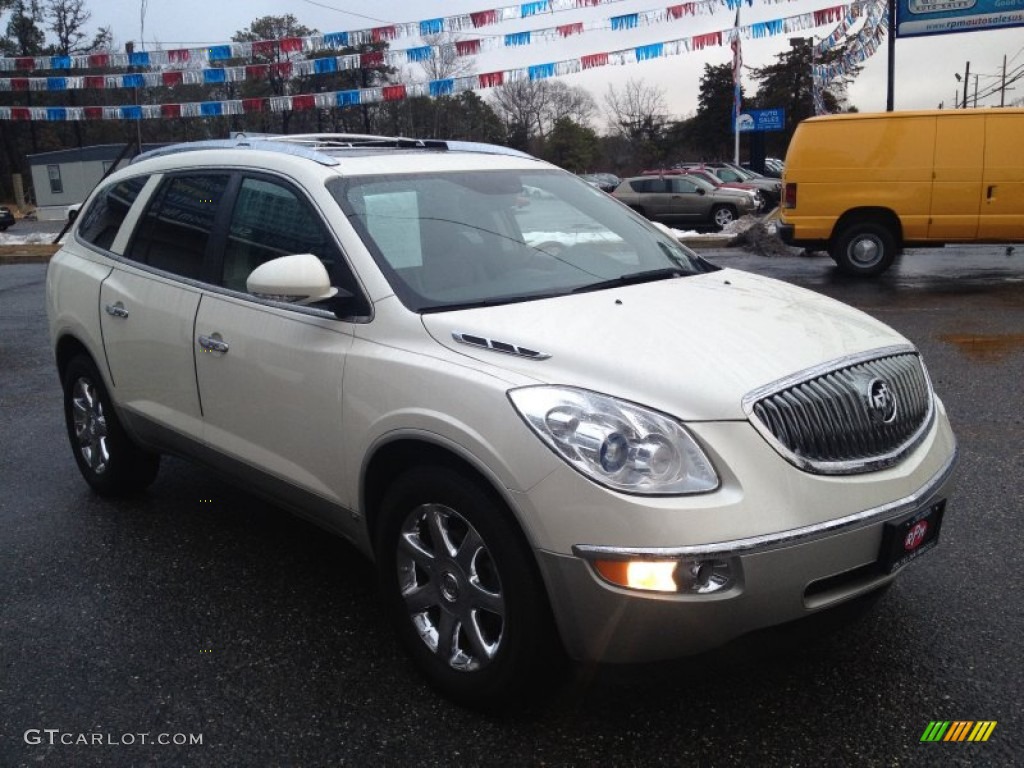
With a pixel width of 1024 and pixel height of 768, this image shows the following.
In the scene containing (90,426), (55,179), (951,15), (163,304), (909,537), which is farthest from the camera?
(55,179)

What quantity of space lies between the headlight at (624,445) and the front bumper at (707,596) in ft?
0.56

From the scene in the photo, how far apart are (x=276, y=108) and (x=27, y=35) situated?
43316 mm

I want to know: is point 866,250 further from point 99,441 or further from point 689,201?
point 689,201

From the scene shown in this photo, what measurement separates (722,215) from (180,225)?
70.3ft

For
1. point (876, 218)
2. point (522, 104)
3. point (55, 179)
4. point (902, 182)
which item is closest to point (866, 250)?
point (876, 218)

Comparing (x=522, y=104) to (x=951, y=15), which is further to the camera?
(x=522, y=104)

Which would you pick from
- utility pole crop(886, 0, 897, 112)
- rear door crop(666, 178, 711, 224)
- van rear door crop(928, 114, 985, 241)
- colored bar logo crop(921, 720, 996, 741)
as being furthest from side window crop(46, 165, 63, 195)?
colored bar logo crop(921, 720, 996, 741)

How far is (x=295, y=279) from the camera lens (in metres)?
3.01

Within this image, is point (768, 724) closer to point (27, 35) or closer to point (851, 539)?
point (851, 539)

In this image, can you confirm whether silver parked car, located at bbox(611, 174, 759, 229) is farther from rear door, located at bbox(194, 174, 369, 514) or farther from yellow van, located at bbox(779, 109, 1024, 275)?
rear door, located at bbox(194, 174, 369, 514)

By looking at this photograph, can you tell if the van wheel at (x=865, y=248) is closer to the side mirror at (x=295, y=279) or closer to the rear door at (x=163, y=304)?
the rear door at (x=163, y=304)

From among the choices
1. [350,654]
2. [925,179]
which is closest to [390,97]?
[925,179]

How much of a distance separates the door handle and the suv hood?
1.05 meters

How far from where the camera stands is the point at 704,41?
2086 centimetres
